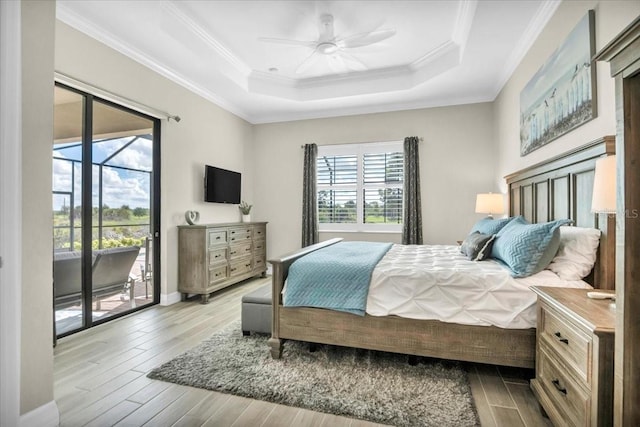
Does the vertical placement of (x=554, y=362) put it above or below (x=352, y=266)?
below

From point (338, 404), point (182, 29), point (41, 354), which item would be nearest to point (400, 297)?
point (338, 404)

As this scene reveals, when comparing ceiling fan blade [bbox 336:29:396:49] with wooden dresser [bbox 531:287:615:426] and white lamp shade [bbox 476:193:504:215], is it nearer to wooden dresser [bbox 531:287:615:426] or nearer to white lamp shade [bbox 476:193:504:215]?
white lamp shade [bbox 476:193:504:215]

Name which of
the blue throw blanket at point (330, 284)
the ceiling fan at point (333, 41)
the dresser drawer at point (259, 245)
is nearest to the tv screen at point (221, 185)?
the dresser drawer at point (259, 245)

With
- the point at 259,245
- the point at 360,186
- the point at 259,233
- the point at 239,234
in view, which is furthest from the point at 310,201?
the point at 239,234

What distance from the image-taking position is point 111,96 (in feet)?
10.2

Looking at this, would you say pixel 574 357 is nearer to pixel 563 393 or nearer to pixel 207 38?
pixel 563 393

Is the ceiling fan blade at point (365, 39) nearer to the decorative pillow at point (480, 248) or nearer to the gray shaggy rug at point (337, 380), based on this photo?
the decorative pillow at point (480, 248)

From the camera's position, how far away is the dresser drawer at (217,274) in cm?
398

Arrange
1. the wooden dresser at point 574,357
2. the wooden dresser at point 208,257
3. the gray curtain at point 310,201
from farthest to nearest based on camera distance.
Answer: the gray curtain at point 310,201, the wooden dresser at point 208,257, the wooden dresser at point 574,357

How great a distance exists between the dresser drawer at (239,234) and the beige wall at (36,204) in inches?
108

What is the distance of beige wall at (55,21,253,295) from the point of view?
286cm

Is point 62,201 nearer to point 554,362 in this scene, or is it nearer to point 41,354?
point 41,354

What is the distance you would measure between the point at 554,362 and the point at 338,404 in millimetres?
1141

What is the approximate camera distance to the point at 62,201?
280 cm
